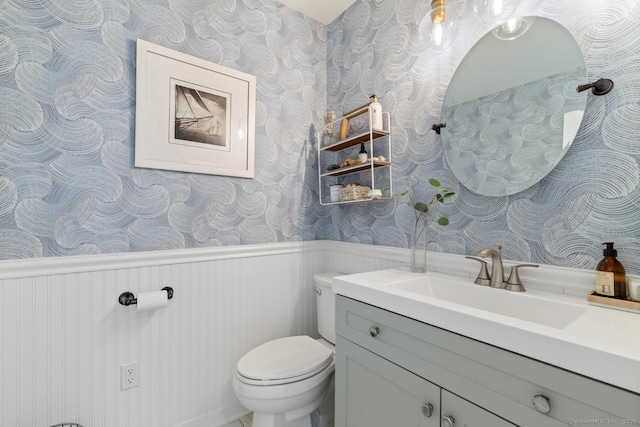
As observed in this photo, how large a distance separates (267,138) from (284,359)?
4.15 ft

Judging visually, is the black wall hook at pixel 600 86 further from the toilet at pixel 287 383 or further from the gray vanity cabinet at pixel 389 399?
the toilet at pixel 287 383

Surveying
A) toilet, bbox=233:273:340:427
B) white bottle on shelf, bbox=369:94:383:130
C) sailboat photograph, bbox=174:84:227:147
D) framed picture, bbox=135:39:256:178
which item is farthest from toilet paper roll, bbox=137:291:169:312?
white bottle on shelf, bbox=369:94:383:130

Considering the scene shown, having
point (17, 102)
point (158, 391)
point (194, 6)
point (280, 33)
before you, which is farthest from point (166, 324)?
point (280, 33)

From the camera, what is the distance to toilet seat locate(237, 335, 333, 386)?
1221 millimetres

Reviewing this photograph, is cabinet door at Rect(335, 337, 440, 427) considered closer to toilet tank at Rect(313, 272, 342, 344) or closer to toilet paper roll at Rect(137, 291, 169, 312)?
toilet tank at Rect(313, 272, 342, 344)

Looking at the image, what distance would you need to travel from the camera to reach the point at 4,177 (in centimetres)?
110

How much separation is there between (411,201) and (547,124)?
603 millimetres

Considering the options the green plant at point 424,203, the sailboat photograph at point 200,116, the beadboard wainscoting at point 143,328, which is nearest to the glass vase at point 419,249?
the green plant at point 424,203

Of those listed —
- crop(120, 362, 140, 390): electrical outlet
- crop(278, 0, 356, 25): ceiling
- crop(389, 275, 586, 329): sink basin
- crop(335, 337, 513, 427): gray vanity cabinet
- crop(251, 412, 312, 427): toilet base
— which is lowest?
crop(251, 412, 312, 427): toilet base

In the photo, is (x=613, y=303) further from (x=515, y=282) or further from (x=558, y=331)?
(x=558, y=331)

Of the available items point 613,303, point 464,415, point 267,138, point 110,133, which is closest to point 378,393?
point 464,415

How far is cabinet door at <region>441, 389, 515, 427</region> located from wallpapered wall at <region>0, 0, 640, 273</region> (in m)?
0.61

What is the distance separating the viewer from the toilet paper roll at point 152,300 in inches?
50.5

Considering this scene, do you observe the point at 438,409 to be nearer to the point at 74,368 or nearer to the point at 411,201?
the point at 411,201
